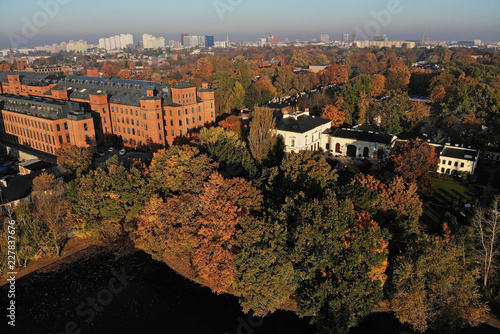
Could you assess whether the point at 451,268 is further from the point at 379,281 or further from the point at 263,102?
the point at 263,102

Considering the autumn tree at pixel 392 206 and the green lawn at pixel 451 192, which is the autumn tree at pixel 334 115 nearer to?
the green lawn at pixel 451 192

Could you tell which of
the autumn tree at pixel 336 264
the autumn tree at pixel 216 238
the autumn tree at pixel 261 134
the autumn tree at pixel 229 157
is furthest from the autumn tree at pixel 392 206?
the autumn tree at pixel 261 134

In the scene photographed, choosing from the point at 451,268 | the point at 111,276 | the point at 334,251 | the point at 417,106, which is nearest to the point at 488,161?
the point at 417,106

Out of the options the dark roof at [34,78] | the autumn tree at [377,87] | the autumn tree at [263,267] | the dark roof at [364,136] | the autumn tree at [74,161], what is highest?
the dark roof at [34,78]

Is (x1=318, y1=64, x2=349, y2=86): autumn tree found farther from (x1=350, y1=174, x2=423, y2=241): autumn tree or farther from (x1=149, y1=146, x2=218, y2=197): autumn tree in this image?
(x1=350, y1=174, x2=423, y2=241): autumn tree

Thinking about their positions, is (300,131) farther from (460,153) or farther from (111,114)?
(111,114)

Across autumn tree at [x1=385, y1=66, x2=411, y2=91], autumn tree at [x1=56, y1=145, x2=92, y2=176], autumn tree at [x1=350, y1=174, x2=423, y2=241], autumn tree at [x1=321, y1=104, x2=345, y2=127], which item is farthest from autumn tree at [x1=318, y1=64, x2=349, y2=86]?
autumn tree at [x1=350, y1=174, x2=423, y2=241]

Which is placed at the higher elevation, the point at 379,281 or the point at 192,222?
the point at 192,222

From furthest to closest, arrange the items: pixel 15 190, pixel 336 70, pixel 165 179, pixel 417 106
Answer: pixel 336 70 < pixel 417 106 < pixel 15 190 < pixel 165 179
